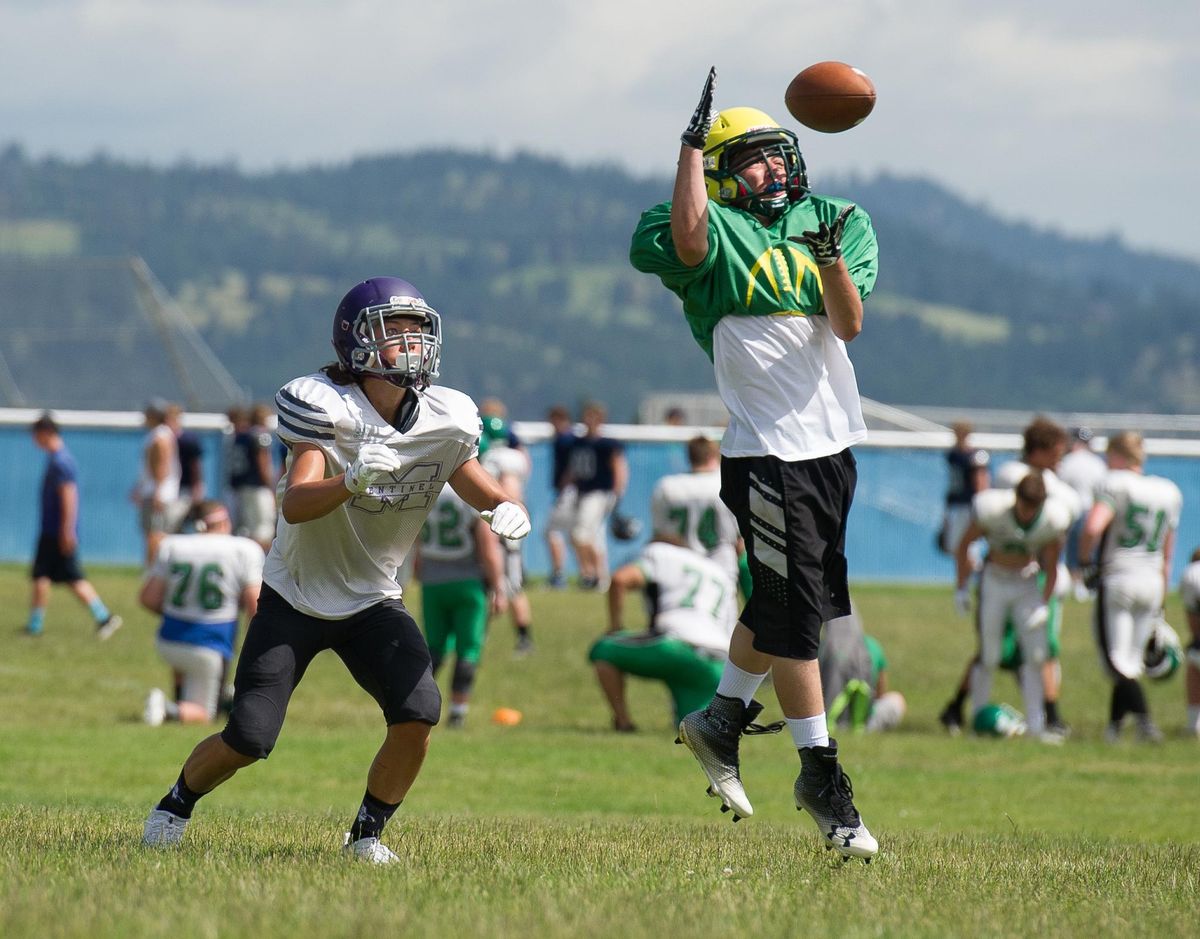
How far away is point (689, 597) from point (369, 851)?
6168mm

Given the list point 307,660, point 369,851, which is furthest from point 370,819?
point 307,660

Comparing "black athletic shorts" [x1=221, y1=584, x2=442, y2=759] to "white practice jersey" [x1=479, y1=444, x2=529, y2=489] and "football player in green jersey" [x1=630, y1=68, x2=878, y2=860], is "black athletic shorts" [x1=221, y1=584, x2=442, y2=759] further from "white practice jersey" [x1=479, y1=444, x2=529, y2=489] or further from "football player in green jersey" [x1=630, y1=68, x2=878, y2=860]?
"white practice jersey" [x1=479, y1=444, x2=529, y2=489]

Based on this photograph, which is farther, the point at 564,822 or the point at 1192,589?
the point at 1192,589

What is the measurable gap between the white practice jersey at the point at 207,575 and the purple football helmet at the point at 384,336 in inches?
240

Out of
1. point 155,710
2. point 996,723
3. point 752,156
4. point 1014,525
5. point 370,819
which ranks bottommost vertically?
point 155,710

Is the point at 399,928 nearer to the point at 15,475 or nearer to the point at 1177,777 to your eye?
the point at 1177,777

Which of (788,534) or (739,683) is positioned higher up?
(788,534)

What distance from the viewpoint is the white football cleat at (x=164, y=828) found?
5953 mm

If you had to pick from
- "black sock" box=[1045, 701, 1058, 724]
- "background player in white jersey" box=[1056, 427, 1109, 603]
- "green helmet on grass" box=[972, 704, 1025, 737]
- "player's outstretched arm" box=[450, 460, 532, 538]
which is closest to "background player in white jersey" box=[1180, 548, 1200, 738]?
"black sock" box=[1045, 701, 1058, 724]

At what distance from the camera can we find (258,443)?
19.4 metres

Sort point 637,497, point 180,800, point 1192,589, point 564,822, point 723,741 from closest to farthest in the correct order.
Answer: point 180,800
point 723,741
point 564,822
point 1192,589
point 637,497

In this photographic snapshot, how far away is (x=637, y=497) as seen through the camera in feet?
78.4

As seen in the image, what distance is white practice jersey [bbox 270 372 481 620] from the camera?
5.75m

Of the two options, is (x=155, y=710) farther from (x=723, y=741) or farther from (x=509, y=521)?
(x=509, y=521)
